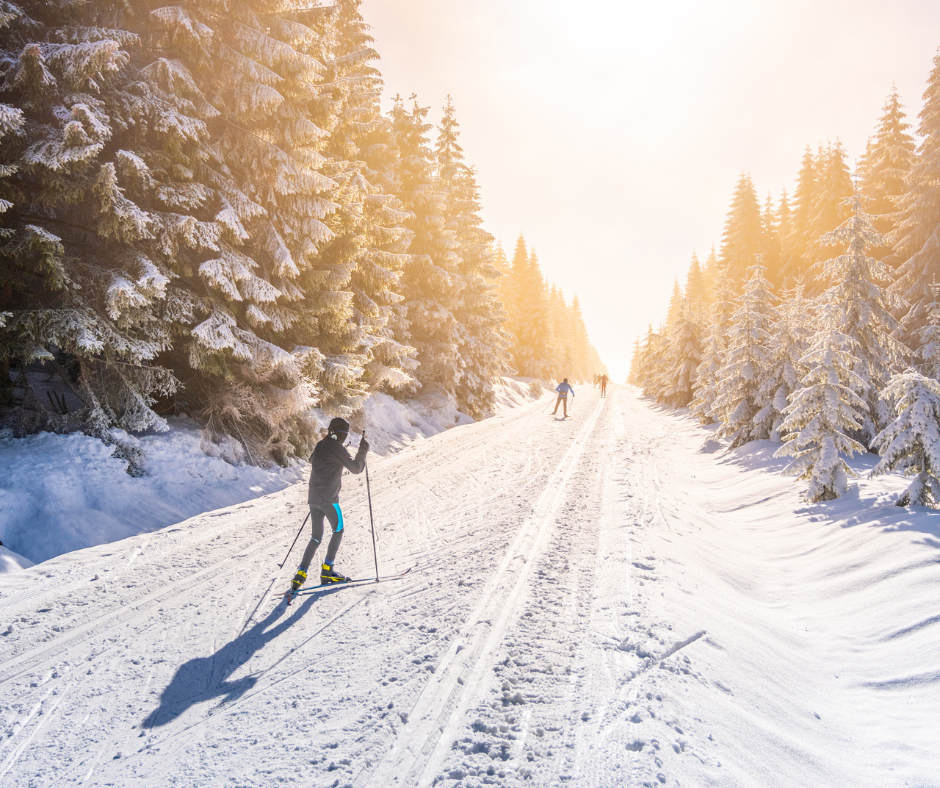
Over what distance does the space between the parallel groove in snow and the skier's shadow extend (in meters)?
1.67

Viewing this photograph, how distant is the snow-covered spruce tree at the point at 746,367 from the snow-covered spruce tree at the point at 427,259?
11223 mm

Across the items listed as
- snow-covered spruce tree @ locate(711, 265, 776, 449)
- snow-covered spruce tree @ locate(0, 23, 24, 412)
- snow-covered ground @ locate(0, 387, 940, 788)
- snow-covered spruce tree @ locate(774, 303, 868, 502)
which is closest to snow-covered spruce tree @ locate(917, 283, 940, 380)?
snow-covered spruce tree @ locate(711, 265, 776, 449)

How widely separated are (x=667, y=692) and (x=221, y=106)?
13.5 metres

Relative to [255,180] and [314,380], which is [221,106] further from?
[314,380]

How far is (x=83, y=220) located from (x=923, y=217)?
108 feet

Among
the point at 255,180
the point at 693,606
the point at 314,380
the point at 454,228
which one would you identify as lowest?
the point at 693,606

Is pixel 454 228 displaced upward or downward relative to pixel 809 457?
upward

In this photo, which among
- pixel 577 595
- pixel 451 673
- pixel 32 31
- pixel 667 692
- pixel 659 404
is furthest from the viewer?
pixel 659 404

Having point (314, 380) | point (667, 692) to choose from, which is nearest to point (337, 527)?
point (667, 692)

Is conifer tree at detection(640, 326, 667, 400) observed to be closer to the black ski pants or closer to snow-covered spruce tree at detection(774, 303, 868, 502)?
snow-covered spruce tree at detection(774, 303, 868, 502)

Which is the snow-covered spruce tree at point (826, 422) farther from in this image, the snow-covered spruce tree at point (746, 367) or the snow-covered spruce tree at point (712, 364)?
the snow-covered spruce tree at point (712, 364)

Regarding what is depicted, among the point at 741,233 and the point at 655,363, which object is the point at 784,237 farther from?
the point at 655,363

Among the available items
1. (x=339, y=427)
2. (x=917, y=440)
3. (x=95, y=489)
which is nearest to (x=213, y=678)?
(x=339, y=427)

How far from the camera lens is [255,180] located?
10312 millimetres
